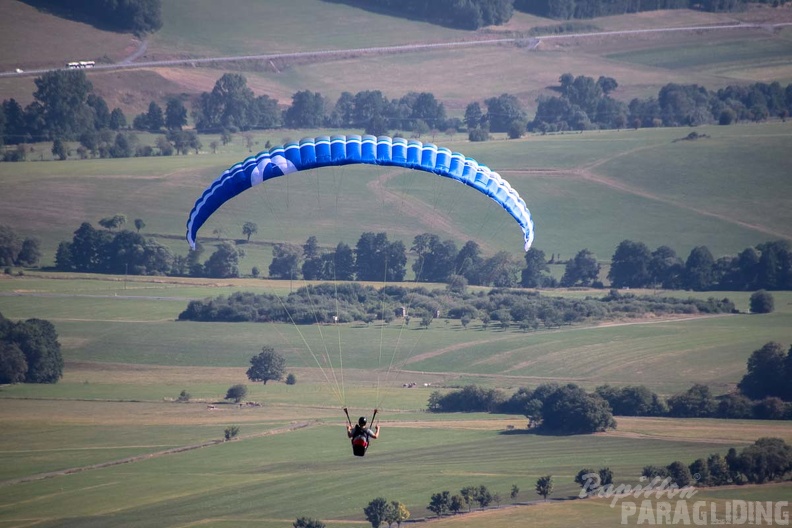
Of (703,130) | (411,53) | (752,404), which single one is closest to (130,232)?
(752,404)

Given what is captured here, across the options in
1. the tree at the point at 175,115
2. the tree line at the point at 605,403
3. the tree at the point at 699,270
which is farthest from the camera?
the tree at the point at 175,115

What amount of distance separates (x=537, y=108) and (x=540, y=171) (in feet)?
131

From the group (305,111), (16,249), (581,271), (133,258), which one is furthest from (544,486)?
(305,111)

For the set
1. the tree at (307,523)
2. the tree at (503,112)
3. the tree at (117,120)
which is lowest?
the tree at (307,523)

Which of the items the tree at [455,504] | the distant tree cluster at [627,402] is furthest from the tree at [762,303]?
the tree at [455,504]

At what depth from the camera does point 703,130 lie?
518ft

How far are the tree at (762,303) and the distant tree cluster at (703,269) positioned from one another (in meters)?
9.09

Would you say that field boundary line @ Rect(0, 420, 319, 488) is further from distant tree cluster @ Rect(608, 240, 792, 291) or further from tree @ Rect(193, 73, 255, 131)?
tree @ Rect(193, 73, 255, 131)

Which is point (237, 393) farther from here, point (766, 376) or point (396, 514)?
point (766, 376)

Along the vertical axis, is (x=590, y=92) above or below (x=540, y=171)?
above

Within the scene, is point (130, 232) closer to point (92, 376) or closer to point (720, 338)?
point (92, 376)

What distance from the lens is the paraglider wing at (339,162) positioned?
37.6 m

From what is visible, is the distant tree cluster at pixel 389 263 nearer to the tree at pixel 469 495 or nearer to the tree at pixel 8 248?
the tree at pixel 8 248

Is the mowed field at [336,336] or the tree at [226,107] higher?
the tree at [226,107]
